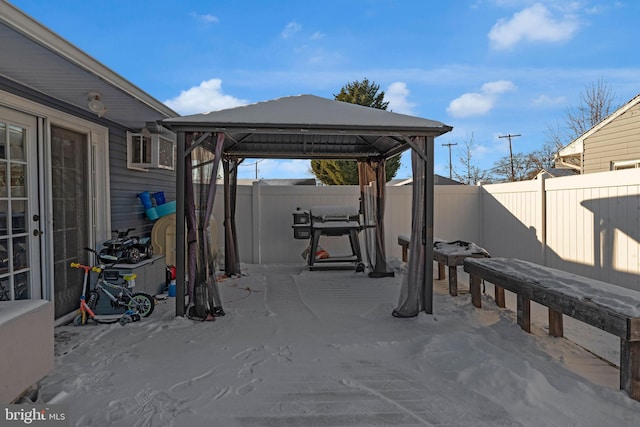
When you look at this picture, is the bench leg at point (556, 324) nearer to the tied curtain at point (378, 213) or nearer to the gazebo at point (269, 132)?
the gazebo at point (269, 132)

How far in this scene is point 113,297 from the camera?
3.98 metres

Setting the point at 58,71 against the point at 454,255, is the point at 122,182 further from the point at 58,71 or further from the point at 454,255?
the point at 454,255

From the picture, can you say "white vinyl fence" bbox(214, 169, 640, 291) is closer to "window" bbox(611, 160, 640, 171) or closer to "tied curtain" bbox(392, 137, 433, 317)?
"window" bbox(611, 160, 640, 171)

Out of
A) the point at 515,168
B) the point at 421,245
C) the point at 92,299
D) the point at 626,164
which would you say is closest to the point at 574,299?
the point at 421,245

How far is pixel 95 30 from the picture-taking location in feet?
22.2

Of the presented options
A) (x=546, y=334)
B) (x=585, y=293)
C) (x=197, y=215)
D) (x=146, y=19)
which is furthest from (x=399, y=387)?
(x=146, y=19)

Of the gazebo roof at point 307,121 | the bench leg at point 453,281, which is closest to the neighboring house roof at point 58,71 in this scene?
the gazebo roof at point 307,121

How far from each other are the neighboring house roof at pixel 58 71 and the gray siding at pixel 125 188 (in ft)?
1.77

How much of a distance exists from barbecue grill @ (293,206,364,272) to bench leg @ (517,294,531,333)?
3183 mm

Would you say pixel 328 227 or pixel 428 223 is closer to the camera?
pixel 428 223

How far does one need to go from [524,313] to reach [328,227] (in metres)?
3.46

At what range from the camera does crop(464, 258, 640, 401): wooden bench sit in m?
2.38

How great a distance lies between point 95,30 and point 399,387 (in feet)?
23.3

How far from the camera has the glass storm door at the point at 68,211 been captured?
395 cm
